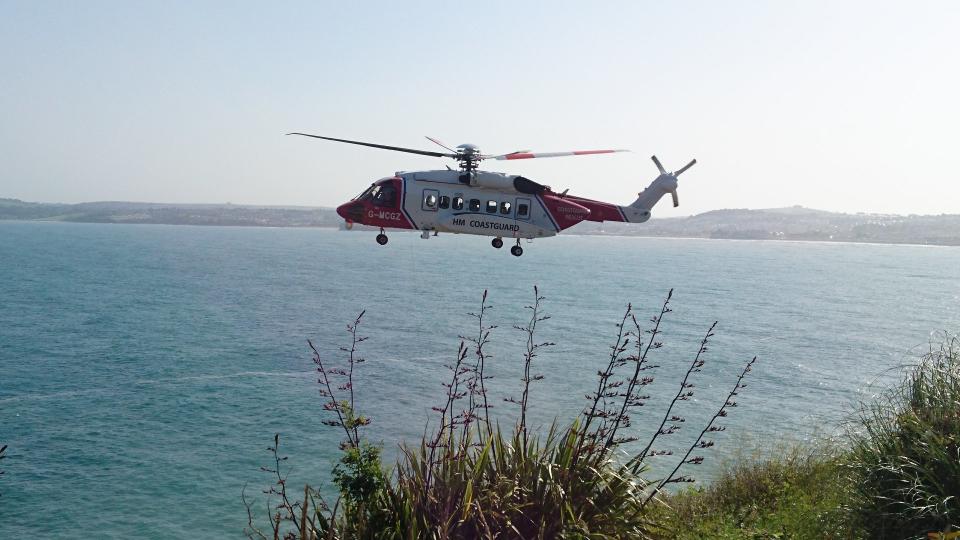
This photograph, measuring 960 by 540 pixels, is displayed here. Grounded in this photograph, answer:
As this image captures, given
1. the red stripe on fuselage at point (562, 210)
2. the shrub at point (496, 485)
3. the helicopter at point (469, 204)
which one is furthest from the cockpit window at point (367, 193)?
the shrub at point (496, 485)

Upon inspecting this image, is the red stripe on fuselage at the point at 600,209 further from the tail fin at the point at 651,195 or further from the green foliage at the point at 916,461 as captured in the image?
the green foliage at the point at 916,461

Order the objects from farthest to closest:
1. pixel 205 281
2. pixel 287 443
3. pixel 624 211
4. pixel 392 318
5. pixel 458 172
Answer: pixel 205 281, pixel 392 318, pixel 287 443, pixel 624 211, pixel 458 172

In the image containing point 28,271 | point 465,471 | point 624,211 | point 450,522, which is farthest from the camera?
point 28,271

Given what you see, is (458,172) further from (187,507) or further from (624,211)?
(187,507)

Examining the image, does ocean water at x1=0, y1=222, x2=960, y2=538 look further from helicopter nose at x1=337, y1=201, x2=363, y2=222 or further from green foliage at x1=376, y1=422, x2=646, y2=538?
helicopter nose at x1=337, y1=201, x2=363, y2=222

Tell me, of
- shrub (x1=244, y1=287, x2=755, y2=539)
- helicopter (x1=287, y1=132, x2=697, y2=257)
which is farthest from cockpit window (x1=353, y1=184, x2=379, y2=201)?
shrub (x1=244, y1=287, x2=755, y2=539)

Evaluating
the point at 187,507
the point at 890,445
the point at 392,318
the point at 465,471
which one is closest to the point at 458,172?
the point at 465,471

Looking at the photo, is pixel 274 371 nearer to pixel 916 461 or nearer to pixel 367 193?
pixel 367 193

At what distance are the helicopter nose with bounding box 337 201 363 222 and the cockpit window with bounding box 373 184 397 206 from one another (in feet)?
1.48

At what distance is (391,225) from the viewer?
55.0 ft

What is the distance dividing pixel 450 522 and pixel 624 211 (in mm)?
11014

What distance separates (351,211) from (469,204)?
3272mm

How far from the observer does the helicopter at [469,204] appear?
15789mm

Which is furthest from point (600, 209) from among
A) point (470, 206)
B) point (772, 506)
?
point (772, 506)
